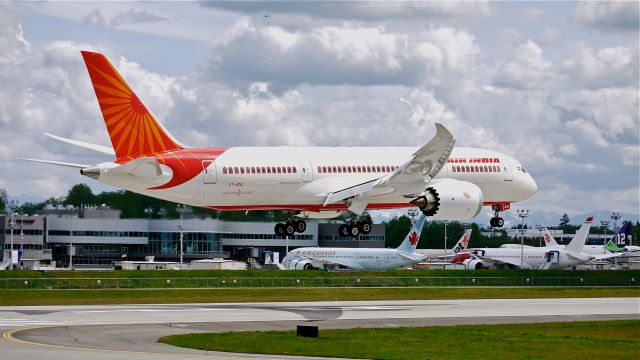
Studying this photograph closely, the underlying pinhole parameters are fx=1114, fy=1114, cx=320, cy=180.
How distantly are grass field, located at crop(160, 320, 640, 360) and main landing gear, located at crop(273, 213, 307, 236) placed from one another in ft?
54.1

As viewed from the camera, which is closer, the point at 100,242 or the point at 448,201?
the point at 448,201

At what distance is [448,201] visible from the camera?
68.3m

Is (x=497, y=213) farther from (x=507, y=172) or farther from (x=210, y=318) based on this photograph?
(x=210, y=318)

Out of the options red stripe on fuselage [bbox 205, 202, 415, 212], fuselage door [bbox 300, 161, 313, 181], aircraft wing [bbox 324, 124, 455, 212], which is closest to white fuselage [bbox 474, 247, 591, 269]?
red stripe on fuselage [bbox 205, 202, 415, 212]

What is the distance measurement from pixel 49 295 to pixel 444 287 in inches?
1537

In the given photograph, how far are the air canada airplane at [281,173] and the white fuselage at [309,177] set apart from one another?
6 centimetres

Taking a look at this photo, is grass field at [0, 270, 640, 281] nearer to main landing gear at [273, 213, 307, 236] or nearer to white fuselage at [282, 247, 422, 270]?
white fuselage at [282, 247, 422, 270]

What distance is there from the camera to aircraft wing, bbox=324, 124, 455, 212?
67.6 m

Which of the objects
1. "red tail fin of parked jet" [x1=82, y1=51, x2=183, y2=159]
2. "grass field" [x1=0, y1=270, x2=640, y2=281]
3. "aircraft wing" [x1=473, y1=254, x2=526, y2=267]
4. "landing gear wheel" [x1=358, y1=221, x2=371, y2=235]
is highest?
"red tail fin of parked jet" [x1=82, y1=51, x2=183, y2=159]

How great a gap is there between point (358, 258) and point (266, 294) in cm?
5315

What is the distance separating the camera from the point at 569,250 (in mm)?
153500

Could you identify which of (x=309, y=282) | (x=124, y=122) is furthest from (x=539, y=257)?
(x=124, y=122)

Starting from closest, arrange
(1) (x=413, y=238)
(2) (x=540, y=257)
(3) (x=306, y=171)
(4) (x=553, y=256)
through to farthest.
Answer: (3) (x=306, y=171) → (1) (x=413, y=238) → (4) (x=553, y=256) → (2) (x=540, y=257)

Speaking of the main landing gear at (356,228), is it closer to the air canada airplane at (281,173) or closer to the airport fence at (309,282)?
the air canada airplane at (281,173)
